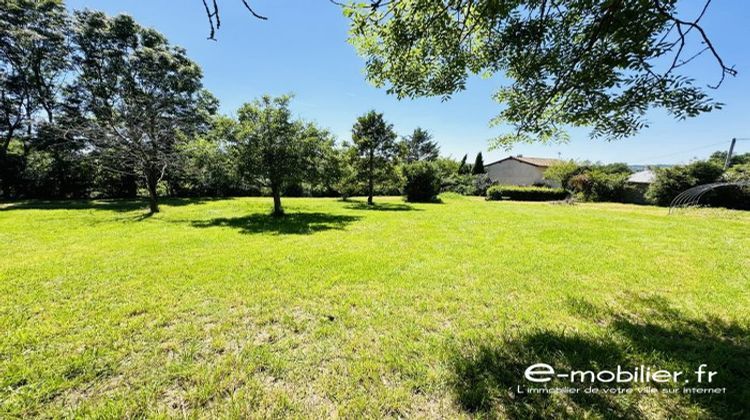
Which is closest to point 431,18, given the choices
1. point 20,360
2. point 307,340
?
point 307,340

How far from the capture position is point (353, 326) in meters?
2.89

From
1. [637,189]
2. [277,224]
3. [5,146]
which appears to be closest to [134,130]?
[277,224]

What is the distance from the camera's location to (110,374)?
7.07ft

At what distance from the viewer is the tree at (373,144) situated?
16188 millimetres

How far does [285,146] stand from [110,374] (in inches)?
338

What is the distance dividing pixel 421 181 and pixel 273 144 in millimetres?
11972

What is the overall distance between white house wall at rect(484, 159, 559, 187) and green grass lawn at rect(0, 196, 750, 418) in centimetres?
2700

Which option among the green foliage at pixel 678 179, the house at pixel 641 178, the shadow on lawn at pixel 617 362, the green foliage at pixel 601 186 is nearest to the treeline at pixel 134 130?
the shadow on lawn at pixel 617 362

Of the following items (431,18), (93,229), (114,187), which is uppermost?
(431,18)

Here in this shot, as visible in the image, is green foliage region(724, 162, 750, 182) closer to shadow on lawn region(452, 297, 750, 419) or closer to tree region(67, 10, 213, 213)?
shadow on lawn region(452, 297, 750, 419)

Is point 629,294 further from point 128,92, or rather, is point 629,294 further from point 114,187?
point 114,187

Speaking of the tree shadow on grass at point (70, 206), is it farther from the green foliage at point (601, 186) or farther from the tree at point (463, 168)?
the tree at point (463, 168)

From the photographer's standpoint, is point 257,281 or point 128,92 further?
point 128,92

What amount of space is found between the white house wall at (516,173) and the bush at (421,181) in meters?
15.0
